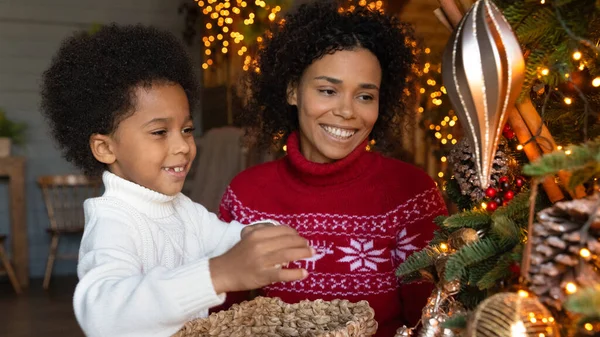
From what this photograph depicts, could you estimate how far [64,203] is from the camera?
16.5ft

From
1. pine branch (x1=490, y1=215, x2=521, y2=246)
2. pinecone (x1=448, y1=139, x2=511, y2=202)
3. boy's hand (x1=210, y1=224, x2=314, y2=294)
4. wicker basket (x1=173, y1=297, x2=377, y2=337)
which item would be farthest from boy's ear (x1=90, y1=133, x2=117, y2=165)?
pine branch (x1=490, y1=215, x2=521, y2=246)

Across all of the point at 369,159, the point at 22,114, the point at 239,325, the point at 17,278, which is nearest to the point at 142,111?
the point at 239,325

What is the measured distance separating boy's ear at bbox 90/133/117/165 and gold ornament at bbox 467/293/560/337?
718 millimetres

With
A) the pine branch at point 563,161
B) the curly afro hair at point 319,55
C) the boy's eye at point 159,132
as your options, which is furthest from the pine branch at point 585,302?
the curly afro hair at point 319,55

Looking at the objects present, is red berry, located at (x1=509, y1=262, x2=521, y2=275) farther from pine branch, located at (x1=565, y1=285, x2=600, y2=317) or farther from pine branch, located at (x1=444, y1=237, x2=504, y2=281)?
pine branch, located at (x1=565, y1=285, x2=600, y2=317)

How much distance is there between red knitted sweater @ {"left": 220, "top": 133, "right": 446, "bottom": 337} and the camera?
147 centimetres

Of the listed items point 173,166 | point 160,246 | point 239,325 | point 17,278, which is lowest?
point 17,278

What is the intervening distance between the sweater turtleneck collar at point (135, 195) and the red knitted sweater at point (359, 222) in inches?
17.1

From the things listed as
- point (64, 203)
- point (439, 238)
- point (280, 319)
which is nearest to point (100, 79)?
point (280, 319)

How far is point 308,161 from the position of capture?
1.56m

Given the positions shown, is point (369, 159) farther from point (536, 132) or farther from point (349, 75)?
point (536, 132)

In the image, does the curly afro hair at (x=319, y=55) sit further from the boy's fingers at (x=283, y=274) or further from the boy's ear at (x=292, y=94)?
the boy's fingers at (x=283, y=274)

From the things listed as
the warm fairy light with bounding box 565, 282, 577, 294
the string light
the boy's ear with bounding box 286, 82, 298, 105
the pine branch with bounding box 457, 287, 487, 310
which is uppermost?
the string light

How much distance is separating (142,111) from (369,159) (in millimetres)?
615
